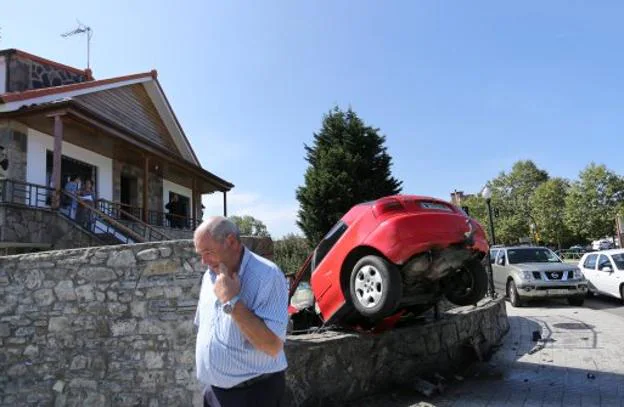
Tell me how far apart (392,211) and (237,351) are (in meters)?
3.16

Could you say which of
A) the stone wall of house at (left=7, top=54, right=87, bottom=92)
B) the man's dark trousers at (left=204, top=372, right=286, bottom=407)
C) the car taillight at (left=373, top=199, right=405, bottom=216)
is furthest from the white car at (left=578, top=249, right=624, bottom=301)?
the stone wall of house at (left=7, top=54, right=87, bottom=92)

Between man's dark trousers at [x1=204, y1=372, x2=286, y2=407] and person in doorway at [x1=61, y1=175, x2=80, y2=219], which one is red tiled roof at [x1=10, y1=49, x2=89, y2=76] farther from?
man's dark trousers at [x1=204, y1=372, x2=286, y2=407]

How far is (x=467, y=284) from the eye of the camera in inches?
244

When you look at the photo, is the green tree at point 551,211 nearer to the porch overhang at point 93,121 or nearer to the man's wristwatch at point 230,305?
the porch overhang at point 93,121

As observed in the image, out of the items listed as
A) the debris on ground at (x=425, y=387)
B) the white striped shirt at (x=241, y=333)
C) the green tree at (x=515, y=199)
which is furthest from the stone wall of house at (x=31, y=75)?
the green tree at (x=515, y=199)

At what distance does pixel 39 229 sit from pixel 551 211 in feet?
149

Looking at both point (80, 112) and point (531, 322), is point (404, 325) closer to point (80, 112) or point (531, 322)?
point (531, 322)

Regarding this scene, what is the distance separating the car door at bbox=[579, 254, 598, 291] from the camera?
14.5m

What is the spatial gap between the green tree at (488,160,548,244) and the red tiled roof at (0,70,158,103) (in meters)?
43.5

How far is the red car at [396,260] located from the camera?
5281mm

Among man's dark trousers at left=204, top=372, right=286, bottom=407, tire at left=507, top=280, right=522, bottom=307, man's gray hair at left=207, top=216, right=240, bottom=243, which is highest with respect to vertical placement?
man's gray hair at left=207, top=216, right=240, bottom=243

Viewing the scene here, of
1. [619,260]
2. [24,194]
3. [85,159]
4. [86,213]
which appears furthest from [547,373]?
[85,159]

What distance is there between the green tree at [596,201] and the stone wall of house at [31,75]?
Result: 1354 inches

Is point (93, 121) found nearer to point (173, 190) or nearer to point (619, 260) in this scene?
point (173, 190)
